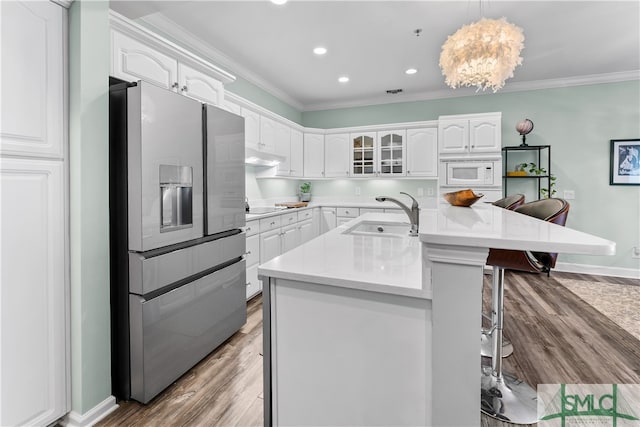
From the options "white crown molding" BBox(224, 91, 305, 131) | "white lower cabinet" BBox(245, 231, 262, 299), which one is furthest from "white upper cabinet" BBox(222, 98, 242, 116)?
"white lower cabinet" BBox(245, 231, 262, 299)

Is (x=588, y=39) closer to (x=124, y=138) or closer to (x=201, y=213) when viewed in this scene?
(x=201, y=213)

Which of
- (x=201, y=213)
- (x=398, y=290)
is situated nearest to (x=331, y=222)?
(x=201, y=213)

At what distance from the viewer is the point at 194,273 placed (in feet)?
6.67

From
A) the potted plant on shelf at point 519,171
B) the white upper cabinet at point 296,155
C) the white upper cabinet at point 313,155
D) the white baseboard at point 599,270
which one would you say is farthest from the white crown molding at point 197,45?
the white baseboard at point 599,270

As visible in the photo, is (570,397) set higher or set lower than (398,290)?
lower

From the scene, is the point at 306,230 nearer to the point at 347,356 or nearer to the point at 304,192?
the point at 304,192

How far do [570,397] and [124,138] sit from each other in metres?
2.96

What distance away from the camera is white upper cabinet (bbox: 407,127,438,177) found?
15.6ft

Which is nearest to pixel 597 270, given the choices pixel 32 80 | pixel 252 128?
pixel 252 128

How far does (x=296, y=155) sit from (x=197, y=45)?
83.1 inches

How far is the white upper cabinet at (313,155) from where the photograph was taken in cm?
529

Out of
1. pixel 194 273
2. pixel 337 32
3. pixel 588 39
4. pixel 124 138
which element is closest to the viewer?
pixel 124 138

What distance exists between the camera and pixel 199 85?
246cm

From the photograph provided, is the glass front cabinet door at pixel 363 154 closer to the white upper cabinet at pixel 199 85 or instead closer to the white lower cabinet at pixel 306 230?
the white lower cabinet at pixel 306 230
